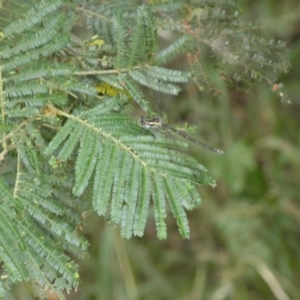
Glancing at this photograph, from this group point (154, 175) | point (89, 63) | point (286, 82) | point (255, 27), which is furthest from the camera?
point (286, 82)

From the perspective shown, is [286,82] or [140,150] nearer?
[140,150]

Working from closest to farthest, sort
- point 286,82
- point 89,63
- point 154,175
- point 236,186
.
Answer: point 154,175, point 89,63, point 236,186, point 286,82

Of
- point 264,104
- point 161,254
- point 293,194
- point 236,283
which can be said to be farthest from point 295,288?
point 264,104

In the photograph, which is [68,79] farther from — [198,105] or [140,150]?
[198,105]

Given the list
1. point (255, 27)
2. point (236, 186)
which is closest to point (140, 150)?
point (255, 27)

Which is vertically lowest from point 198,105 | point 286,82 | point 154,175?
point 154,175

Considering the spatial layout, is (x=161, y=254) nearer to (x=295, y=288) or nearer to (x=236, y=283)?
(x=236, y=283)

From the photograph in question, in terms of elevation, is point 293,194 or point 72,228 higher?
point 293,194
